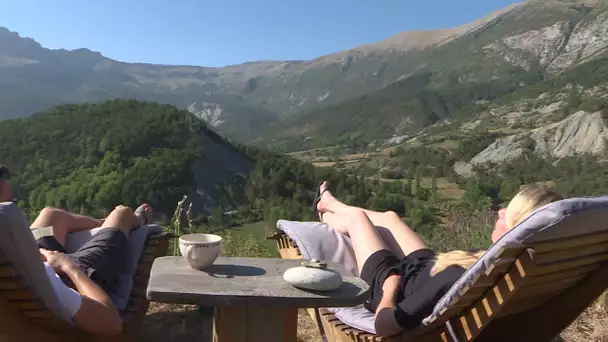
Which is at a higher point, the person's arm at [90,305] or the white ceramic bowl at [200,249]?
the white ceramic bowl at [200,249]

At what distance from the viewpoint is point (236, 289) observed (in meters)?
1.82

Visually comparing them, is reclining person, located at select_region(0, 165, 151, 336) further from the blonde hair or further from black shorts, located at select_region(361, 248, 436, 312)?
the blonde hair

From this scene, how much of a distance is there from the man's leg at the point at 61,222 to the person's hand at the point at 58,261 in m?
0.81

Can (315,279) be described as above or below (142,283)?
above

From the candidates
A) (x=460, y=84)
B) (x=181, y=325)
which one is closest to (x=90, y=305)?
(x=181, y=325)

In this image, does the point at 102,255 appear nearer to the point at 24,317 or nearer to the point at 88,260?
the point at 88,260

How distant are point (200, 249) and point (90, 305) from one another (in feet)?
1.59

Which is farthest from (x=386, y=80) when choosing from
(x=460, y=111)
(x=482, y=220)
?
(x=482, y=220)

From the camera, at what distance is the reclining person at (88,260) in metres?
2.06

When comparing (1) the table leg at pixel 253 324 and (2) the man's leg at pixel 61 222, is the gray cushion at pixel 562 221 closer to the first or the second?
(1) the table leg at pixel 253 324

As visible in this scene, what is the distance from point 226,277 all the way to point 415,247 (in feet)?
4.48

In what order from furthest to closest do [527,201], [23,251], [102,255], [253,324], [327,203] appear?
[327,203] → [102,255] → [527,201] → [253,324] → [23,251]

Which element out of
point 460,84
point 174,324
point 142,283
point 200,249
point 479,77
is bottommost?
point 174,324

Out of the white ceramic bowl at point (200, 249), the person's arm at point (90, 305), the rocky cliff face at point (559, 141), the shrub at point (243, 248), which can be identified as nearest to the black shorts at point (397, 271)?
the white ceramic bowl at point (200, 249)
